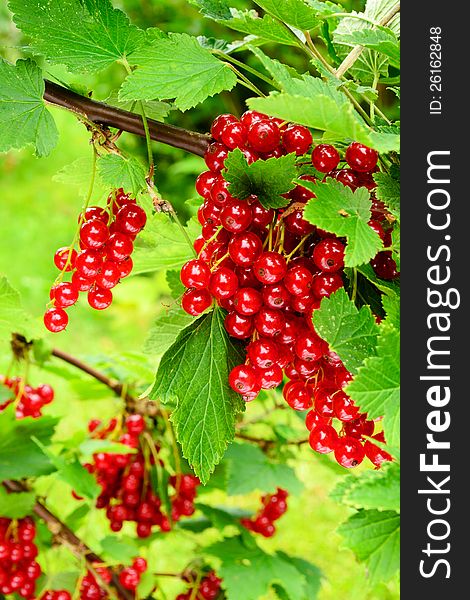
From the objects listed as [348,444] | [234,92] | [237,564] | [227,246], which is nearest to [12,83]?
[227,246]

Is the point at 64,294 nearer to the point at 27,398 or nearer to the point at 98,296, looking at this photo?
the point at 98,296

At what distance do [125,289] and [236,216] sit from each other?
10.8ft

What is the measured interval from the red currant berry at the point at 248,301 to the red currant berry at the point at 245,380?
0.04m

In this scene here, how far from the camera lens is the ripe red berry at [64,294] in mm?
653

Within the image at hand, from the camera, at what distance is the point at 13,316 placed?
0.94m

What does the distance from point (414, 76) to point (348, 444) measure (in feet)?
0.91

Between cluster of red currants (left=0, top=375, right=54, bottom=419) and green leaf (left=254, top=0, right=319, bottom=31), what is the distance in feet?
2.38

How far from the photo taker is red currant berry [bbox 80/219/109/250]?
64 centimetres

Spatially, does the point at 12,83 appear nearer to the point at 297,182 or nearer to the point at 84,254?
the point at 84,254

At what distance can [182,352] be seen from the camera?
2.09 feet

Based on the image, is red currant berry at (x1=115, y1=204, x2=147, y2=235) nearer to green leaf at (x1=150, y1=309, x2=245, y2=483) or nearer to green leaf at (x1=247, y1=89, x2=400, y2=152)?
green leaf at (x1=150, y1=309, x2=245, y2=483)

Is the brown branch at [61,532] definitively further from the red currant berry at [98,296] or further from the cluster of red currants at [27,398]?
the red currant berry at [98,296]

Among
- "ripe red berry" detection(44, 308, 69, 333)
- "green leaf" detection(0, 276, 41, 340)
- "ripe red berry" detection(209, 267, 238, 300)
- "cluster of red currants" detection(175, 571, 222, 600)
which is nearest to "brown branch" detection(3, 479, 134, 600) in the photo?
"cluster of red currants" detection(175, 571, 222, 600)

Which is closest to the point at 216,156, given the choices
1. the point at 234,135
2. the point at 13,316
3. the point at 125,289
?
the point at 234,135
